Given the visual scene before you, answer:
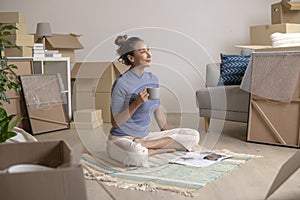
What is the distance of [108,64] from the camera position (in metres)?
3.40

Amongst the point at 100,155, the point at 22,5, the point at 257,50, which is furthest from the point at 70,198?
the point at 22,5

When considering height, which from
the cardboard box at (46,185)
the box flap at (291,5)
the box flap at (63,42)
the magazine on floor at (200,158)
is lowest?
the magazine on floor at (200,158)

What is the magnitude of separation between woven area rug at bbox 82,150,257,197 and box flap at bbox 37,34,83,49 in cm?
179

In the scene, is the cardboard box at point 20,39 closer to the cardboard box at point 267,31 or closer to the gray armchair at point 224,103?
the gray armchair at point 224,103

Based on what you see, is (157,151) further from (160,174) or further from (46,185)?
(46,185)

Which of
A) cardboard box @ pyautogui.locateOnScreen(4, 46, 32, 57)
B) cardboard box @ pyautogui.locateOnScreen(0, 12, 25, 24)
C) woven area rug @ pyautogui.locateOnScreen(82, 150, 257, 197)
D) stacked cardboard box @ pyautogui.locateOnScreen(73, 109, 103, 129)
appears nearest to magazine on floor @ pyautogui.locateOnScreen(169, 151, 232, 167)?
woven area rug @ pyautogui.locateOnScreen(82, 150, 257, 197)

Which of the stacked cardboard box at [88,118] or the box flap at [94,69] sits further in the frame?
the stacked cardboard box at [88,118]

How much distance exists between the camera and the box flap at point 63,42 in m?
3.75

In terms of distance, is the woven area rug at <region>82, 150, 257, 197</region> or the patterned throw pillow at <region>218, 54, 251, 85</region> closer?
the woven area rug at <region>82, 150, 257, 197</region>

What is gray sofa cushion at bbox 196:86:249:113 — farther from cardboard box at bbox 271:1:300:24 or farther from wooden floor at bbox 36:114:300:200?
cardboard box at bbox 271:1:300:24

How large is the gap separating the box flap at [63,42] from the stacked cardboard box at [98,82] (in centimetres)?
24

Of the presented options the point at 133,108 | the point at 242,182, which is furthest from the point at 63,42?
the point at 242,182

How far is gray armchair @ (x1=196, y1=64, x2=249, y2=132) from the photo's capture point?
2.87 metres

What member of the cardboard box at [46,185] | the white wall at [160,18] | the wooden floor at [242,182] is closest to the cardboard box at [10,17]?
the white wall at [160,18]
